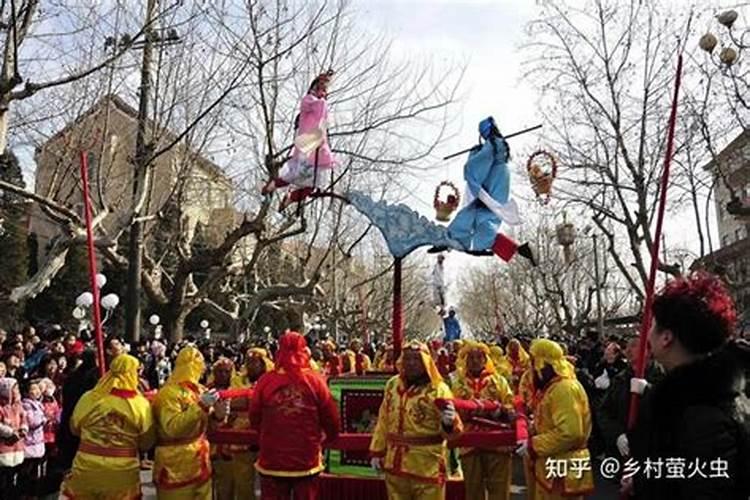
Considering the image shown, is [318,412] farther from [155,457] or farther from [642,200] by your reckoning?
[642,200]

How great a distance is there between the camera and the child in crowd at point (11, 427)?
7363 millimetres

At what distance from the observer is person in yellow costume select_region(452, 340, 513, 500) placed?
7.52 meters

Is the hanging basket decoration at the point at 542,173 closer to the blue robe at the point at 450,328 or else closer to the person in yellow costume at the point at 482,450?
the person in yellow costume at the point at 482,450

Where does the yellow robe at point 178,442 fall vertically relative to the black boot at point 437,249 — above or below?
below

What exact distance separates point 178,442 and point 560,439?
114 inches

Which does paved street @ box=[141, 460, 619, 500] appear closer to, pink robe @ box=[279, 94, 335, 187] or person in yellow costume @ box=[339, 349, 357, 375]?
person in yellow costume @ box=[339, 349, 357, 375]

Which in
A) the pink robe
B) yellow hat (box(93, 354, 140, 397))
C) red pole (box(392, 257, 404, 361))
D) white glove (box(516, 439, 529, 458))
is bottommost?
white glove (box(516, 439, 529, 458))

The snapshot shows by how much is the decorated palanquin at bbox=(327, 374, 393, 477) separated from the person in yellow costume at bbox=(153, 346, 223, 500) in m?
1.97

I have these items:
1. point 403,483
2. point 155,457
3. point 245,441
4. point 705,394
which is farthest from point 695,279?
point 245,441

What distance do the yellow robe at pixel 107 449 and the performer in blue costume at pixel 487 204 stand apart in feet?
12.1

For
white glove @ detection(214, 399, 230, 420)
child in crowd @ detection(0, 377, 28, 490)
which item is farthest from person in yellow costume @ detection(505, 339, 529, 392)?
child in crowd @ detection(0, 377, 28, 490)

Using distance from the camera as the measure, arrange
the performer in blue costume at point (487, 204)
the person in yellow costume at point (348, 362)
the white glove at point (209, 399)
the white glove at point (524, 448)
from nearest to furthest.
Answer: the white glove at point (209, 399)
the white glove at point (524, 448)
the performer in blue costume at point (487, 204)
the person in yellow costume at point (348, 362)

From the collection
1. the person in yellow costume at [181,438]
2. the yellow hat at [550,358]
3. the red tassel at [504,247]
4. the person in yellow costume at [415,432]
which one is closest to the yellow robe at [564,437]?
the yellow hat at [550,358]

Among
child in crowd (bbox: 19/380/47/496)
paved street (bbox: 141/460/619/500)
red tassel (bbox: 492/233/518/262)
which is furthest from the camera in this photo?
paved street (bbox: 141/460/619/500)
